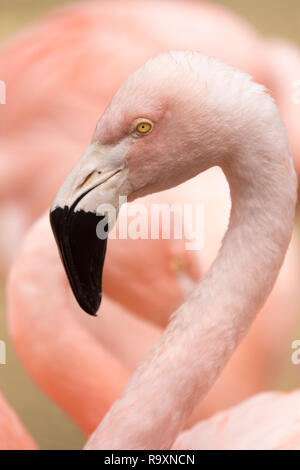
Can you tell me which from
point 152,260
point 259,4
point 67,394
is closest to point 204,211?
point 152,260

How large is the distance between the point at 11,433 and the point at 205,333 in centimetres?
54

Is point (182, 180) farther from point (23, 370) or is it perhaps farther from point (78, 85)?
point (23, 370)

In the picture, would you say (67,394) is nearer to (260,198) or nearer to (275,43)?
(260,198)

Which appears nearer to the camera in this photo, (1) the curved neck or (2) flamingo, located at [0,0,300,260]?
(1) the curved neck

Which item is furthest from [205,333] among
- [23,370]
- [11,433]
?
[23,370]

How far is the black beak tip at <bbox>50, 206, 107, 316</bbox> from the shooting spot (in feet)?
3.49

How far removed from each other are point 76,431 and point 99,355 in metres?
0.90

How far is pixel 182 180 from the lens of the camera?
1.12 meters

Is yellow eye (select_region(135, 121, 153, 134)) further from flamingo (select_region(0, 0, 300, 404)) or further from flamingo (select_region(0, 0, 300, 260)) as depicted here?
flamingo (select_region(0, 0, 300, 260))

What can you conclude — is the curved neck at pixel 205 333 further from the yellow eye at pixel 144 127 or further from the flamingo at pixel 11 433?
the flamingo at pixel 11 433

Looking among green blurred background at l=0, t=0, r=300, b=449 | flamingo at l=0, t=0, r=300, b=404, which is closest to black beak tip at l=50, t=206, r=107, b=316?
flamingo at l=0, t=0, r=300, b=404

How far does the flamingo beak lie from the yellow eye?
43mm

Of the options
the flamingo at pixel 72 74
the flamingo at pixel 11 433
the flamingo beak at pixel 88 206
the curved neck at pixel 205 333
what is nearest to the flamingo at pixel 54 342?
the flamingo at pixel 11 433

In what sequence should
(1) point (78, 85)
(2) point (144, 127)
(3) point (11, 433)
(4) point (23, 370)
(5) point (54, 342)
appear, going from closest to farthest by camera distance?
(2) point (144, 127)
(3) point (11, 433)
(5) point (54, 342)
(1) point (78, 85)
(4) point (23, 370)
